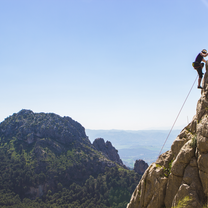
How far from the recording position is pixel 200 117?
42.9 ft

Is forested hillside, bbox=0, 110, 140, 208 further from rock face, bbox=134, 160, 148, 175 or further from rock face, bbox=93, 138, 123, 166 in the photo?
rock face, bbox=134, 160, 148, 175

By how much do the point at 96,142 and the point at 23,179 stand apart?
3137 inches

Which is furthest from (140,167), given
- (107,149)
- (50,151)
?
(50,151)

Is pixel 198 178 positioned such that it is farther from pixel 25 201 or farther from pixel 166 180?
pixel 25 201

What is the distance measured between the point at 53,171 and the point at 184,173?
127561 mm

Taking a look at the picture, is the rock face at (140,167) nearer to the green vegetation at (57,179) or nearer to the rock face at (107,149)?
the green vegetation at (57,179)

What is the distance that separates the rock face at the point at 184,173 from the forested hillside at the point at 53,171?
337 ft

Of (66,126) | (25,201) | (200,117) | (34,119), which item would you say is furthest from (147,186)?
(34,119)

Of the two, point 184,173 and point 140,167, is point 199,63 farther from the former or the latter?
point 140,167

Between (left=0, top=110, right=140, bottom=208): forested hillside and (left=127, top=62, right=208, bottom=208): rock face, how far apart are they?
A: 102600 mm

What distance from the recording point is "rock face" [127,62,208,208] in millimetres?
11359

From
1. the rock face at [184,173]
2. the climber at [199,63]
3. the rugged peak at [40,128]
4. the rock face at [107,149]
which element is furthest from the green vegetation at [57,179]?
the climber at [199,63]

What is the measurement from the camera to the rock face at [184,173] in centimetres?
1136

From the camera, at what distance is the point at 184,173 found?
1241cm
